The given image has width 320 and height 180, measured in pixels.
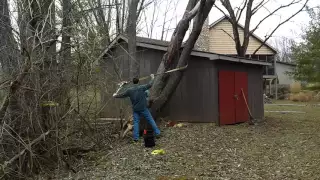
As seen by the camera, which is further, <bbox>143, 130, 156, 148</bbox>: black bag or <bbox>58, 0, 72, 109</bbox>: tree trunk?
<bbox>143, 130, 156, 148</bbox>: black bag

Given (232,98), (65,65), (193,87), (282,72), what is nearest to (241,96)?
(232,98)

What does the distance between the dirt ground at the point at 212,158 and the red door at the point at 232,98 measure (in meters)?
1.38

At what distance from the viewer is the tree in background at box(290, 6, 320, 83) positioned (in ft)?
80.1

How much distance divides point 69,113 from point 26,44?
2.10 m

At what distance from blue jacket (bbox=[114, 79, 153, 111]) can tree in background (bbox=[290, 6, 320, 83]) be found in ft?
54.9

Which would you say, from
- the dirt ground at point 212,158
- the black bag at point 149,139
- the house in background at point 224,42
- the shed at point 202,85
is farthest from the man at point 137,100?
the house in background at point 224,42

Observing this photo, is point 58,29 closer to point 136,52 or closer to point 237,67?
point 136,52

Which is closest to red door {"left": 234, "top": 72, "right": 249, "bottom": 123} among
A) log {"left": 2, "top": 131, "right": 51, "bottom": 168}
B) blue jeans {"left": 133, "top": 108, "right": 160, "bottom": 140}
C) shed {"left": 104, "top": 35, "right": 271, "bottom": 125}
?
shed {"left": 104, "top": 35, "right": 271, "bottom": 125}

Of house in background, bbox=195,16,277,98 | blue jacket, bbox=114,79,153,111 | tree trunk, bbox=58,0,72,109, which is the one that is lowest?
blue jacket, bbox=114,79,153,111

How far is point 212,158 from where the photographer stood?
922 centimetres

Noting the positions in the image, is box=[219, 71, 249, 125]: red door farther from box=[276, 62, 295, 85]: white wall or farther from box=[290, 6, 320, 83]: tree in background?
box=[276, 62, 295, 85]: white wall

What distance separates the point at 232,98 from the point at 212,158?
563 cm

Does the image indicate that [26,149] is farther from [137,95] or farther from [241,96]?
[241,96]

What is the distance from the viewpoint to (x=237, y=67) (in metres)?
15.1
